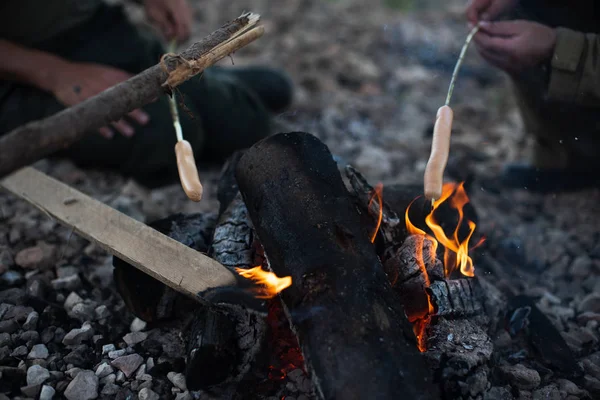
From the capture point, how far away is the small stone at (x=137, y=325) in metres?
2.15

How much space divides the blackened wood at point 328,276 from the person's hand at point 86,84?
137 cm

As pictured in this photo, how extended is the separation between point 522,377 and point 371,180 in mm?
1758

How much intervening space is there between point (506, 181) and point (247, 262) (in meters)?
2.28

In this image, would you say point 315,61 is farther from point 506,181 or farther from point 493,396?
Result: point 493,396

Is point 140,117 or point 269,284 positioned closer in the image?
point 269,284

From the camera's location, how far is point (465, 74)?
16.8ft

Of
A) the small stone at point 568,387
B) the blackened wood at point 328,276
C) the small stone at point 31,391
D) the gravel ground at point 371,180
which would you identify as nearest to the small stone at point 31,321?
the gravel ground at point 371,180

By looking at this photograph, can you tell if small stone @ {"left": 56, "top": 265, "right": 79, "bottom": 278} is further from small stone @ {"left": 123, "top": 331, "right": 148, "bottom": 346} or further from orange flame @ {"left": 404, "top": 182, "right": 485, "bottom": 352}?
orange flame @ {"left": 404, "top": 182, "right": 485, "bottom": 352}

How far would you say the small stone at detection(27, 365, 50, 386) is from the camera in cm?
182

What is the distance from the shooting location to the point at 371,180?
3486 millimetres


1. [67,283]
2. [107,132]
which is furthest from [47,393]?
[107,132]

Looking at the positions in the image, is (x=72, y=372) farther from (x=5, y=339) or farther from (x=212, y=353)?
(x=212, y=353)

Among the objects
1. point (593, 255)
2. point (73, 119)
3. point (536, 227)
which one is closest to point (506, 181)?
point (536, 227)

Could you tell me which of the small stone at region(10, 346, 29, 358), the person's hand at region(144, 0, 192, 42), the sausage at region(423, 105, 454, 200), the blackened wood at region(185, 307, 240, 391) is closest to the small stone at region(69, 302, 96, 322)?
the small stone at region(10, 346, 29, 358)
